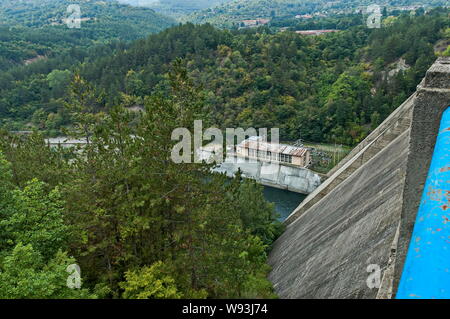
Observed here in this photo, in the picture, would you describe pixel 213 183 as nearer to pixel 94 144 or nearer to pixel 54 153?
pixel 94 144

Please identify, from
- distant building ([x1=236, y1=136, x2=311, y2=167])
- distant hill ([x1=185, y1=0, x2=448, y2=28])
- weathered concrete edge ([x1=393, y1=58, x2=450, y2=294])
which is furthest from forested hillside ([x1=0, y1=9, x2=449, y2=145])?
distant hill ([x1=185, y1=0, x2=448, y2=28])

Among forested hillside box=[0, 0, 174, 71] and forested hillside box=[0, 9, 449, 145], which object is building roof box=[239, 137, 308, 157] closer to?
forested hillside box=[0, 9, 449, 145]

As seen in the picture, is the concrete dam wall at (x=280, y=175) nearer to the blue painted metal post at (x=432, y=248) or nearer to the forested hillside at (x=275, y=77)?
the forested hillside at (x=275, y=77)

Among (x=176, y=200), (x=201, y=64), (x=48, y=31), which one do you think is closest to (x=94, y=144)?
(x=176, y=200)

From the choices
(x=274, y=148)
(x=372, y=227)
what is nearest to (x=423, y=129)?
(x=372, y=227)

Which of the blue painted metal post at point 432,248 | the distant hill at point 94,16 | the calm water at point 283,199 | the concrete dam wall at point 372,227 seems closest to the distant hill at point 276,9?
the distant hill at point 94,16
